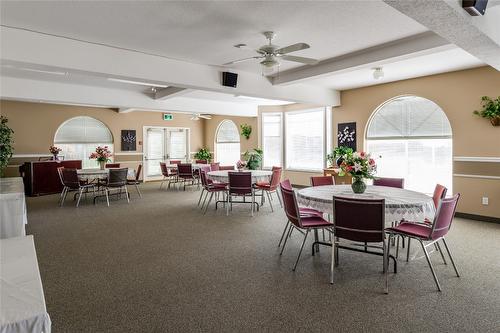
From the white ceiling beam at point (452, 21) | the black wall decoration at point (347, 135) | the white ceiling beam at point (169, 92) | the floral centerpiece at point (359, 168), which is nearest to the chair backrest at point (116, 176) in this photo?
the white ceiling beam at point (169, 92)

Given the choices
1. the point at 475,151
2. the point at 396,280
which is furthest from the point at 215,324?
the point at 475,151

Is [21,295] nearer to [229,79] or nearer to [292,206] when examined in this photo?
[292,206]

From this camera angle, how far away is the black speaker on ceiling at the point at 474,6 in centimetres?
242

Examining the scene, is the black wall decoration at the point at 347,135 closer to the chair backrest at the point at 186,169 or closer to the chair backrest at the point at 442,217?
the chair backrest at the point at 186,169

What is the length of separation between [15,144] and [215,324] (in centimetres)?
942

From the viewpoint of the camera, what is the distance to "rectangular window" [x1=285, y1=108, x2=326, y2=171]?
28.5ft

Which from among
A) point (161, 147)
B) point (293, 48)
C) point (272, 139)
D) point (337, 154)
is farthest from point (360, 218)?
point (161, 147)

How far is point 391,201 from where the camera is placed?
3.18 metres

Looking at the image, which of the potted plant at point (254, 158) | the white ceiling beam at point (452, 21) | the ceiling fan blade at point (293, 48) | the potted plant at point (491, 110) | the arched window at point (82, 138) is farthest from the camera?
the arched window at point (82, 138)

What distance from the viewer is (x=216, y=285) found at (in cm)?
301

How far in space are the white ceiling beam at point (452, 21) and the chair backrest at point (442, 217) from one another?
1516 mm

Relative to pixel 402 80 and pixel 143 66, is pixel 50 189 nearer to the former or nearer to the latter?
pixel 143 66

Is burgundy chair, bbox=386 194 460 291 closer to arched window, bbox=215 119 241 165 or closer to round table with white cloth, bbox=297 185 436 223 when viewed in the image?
round table with white cloth, bbox=297 185 436 223

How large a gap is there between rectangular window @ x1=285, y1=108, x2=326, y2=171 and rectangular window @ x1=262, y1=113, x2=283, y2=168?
10.0 inches
